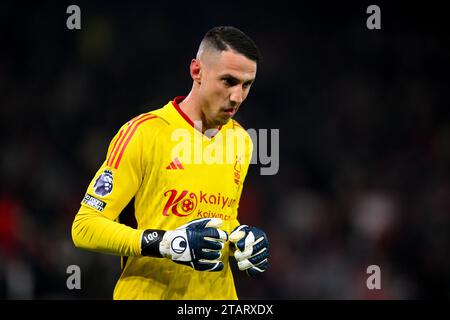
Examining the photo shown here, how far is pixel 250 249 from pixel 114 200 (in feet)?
2.15

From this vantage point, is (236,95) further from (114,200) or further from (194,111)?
(114,200)

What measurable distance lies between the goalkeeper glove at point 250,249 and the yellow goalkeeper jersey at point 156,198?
249 millimetres

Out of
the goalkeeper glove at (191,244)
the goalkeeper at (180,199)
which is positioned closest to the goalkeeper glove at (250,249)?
the goalkeeper at (180,199)

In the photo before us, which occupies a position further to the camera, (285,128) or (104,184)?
(285,128)

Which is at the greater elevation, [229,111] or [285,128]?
[229,111]

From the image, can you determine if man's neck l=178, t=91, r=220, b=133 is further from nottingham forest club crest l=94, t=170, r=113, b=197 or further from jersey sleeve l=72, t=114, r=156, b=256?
nottingham forest club crest l=94, t=170, r=113, b=197

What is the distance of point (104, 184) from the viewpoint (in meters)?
Result: 3.31

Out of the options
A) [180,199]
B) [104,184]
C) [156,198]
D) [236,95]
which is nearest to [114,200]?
[104,184]

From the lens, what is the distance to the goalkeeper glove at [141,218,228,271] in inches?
123

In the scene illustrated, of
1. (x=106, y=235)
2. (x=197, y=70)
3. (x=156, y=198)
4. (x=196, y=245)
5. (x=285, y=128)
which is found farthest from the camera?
(x=285, y=128)

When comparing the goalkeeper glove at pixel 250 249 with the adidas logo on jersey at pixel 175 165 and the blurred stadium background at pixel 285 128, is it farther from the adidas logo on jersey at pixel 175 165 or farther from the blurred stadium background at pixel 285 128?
the blurred stadium background at pixel 285 128

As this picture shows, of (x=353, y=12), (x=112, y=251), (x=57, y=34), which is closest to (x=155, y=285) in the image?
(x=112, y=251)

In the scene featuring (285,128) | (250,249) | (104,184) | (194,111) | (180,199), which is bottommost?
(285,128)

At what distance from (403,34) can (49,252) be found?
18.2 ft
